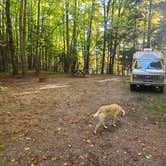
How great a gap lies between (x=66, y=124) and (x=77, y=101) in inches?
145

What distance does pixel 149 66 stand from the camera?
1595 centimetres

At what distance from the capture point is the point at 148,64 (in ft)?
52.7

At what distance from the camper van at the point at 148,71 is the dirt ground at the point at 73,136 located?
3392 millimetres

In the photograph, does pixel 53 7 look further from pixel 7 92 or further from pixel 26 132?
pixel 26 132

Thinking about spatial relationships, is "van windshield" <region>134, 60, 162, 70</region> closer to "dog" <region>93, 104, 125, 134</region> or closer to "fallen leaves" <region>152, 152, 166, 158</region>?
"dog" <region>93, 104, 125, 134</region>

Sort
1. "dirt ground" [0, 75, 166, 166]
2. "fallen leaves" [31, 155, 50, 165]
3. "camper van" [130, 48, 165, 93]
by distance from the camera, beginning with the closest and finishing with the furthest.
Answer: "fallen leaves" [31, 155, 50, 165]
"dirt ground" [0, 75, 166, 166]
"camper van" [130, 48, 165, 93]

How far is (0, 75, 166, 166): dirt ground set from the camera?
6.27 metres

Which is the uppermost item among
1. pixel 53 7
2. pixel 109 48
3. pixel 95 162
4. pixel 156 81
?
pixel 53 7

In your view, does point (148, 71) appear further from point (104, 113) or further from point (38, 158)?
point (38, 158)

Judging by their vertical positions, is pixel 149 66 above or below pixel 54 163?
above

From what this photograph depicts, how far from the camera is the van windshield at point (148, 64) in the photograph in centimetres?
1595

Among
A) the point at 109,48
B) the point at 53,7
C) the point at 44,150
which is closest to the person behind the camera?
the point at 44,150

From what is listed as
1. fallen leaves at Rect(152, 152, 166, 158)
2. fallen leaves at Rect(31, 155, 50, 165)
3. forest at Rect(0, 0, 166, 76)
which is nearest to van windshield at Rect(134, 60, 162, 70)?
fallen leaves at Rect(152, 152, 166, 158)

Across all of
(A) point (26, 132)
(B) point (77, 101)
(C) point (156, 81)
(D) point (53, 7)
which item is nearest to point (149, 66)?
(C) point (156, 81)
